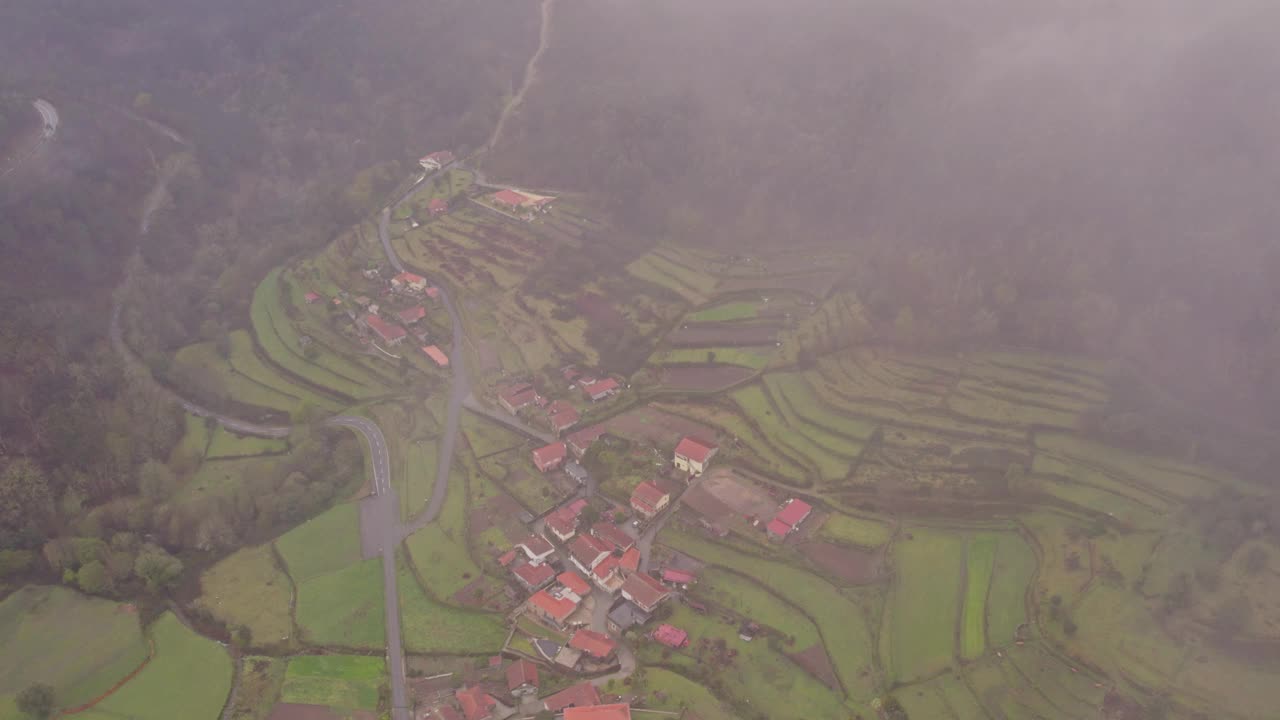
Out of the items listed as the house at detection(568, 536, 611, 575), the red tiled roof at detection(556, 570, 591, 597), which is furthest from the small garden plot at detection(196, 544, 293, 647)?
the house at detection(568, 536, 611, 575)

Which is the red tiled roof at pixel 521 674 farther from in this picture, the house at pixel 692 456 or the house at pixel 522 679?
the house at pixel 692 456

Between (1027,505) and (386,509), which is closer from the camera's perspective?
(1027,505)

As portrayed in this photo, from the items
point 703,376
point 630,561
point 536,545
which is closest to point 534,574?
point 536,545

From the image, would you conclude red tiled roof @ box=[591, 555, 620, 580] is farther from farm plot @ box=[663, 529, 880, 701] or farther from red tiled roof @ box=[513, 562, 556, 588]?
farm plot @ box=[663, 529, 880, 701]

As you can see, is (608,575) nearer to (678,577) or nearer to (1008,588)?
(678,577)

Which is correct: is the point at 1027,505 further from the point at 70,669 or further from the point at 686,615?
the point at 70,669

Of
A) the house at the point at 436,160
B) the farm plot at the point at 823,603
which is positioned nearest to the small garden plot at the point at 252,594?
the farm plot at the point at 823,603

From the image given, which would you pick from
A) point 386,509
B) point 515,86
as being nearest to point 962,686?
point 386,509
